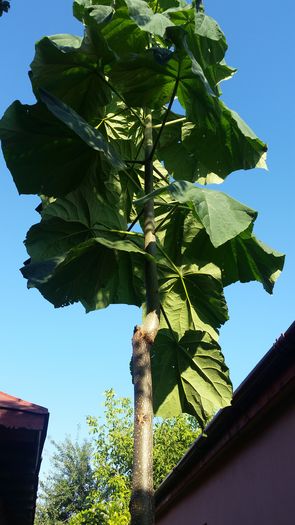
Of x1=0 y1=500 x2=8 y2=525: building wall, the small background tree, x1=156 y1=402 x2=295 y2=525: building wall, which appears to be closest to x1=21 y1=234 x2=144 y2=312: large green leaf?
x1=156 y1=402 x2=295 y2=525: building wall

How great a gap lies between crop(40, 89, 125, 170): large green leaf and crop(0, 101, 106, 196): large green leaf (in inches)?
7.0

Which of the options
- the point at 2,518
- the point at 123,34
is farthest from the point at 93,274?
the point at 2,518

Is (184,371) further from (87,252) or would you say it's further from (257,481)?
(257,481)

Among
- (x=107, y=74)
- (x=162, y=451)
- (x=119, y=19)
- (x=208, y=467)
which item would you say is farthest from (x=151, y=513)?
(x=162, y=451)

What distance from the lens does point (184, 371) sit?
9.23ft

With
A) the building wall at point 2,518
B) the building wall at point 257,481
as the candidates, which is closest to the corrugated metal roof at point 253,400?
the building wall at point 257,481

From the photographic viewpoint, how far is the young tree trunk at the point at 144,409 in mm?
1709

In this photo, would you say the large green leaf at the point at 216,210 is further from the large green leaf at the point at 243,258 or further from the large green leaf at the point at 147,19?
the large green leaf at the point at 147,19

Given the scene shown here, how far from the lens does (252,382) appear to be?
3.90 metres

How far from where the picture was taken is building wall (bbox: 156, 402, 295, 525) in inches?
153

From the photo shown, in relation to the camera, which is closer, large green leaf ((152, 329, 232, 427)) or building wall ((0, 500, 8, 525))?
large green leaf ((152, 329, 232, 427))

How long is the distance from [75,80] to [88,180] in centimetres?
51

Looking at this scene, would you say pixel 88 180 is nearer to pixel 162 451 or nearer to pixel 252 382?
pixel 252 382

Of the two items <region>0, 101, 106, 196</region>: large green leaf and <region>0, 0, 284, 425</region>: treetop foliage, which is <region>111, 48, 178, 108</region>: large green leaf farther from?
<region>0, 101, 106, 196</region>: large green leaf
